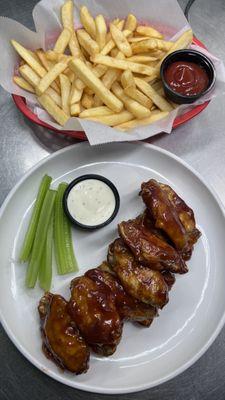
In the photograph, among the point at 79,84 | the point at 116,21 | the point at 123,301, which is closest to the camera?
the point at 123,301

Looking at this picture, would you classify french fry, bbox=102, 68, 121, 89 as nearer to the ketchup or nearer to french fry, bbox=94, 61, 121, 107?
french fry, bbox=94, 61, 121, 107

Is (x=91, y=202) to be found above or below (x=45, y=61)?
below

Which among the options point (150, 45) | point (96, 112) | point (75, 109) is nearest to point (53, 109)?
point (75, 109)

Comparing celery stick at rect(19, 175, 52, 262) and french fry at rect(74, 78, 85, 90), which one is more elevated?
french fry at rect(74, 78, 85, 90)

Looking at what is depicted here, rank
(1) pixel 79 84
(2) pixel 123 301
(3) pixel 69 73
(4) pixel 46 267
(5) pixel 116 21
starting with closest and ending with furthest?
(2) pixel 123 301 → (4) pixel 46 267 → (1) pixel 79 84 → (3) pixel 69 73 → (5) pixel 116 21

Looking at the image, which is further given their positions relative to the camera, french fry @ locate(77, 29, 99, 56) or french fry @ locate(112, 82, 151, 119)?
french fry @ locate(77, 29, 99, 56)

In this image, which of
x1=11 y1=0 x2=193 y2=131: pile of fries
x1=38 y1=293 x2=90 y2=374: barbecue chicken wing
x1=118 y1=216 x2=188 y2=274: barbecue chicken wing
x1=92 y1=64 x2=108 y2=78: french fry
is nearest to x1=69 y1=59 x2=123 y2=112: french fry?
x1=11 y1=0 x2=193 y2=131: pile of fries

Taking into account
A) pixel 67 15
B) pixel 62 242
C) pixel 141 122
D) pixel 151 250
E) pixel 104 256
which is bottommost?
pixel 104 256

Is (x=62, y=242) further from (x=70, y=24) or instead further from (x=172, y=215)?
(x=70, y=24)
